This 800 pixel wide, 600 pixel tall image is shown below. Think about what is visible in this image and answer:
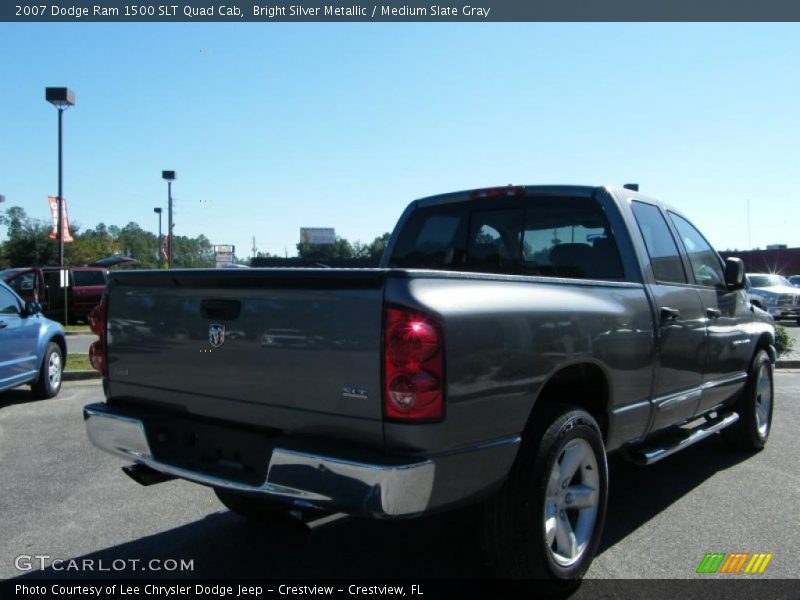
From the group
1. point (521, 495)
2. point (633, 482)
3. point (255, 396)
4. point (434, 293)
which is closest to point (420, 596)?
point (521, 495)

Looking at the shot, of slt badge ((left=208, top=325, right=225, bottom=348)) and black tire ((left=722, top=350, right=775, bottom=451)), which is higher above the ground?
slt badge ((left=208, top=325, right=225, bottom=348))

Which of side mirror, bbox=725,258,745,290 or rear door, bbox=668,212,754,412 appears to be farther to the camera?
side mirror, bbox=725,258,745,290

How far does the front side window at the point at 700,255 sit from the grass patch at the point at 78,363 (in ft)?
29.2

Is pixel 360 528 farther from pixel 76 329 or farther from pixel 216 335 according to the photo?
pixel 76 329

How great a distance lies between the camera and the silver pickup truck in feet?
8.29

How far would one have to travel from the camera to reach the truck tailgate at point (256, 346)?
2605mm

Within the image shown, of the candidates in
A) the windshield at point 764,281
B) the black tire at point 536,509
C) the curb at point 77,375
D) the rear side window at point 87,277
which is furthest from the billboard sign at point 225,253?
the black tire at point 536,509

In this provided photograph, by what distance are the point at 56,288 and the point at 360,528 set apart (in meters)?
19.2

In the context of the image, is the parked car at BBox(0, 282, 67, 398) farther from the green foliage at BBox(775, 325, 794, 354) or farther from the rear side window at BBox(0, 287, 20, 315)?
the green foliage at BBox(775, 325, 794, 354)

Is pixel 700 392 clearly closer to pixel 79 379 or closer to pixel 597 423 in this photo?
pixel 597 423

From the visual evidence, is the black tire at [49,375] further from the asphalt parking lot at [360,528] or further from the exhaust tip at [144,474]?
the exhaust tip at [144,474]

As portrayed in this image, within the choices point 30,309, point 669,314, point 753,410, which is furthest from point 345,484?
point 30,309

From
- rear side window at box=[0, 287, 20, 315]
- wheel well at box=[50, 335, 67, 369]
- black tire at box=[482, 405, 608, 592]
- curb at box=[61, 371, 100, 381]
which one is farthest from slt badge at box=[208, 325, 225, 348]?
curb at box=[61, 371, 100, 381]

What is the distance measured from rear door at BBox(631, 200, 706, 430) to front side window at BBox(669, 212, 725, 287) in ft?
0.81
